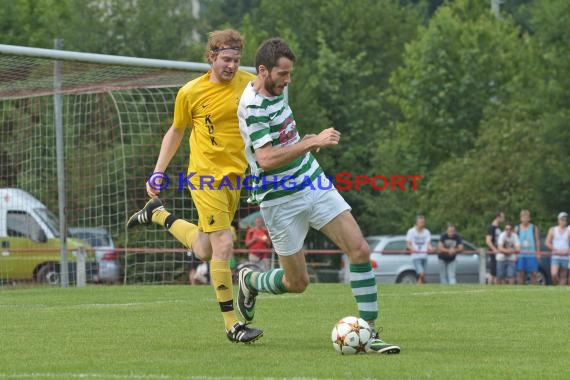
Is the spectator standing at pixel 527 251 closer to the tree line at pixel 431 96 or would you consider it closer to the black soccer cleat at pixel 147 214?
the tree line at pixel 431 96

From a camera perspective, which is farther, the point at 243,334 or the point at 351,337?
the point at 243,334

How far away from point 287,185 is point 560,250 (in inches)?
667

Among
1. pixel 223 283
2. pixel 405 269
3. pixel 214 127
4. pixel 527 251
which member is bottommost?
pixel 405 269

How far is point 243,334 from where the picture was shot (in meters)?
9.52

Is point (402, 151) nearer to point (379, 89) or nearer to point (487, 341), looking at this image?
point (379, 89)

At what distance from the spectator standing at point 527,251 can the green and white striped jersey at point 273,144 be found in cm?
1659

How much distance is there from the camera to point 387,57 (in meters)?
53.1

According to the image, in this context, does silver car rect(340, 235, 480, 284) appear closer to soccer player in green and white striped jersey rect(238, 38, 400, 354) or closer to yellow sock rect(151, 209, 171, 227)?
yellow sock rect(151, 209, 171, 227)

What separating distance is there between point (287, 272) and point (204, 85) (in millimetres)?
1731

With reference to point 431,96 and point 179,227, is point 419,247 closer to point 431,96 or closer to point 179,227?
point 179,227

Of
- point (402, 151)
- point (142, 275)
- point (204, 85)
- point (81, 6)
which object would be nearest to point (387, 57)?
point (402, 151)

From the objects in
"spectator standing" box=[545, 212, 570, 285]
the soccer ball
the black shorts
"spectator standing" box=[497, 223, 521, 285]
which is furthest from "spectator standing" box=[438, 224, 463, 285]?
the soccer ball

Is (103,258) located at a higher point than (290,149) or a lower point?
lower

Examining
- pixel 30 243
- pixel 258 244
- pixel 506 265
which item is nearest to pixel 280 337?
pixel 258 244
